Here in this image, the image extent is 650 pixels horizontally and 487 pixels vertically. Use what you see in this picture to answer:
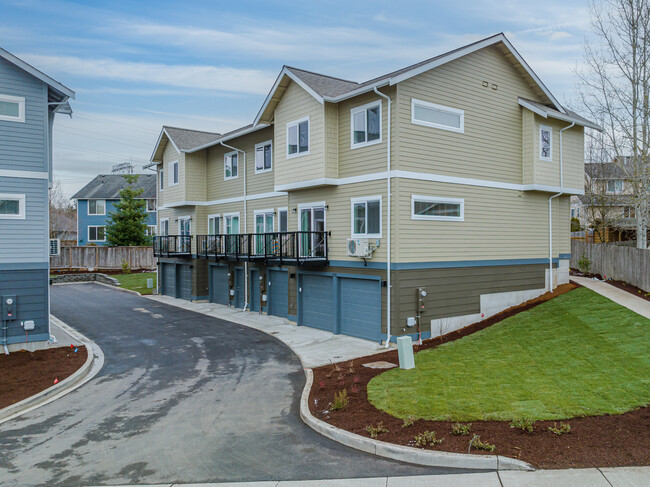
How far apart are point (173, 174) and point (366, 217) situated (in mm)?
16343

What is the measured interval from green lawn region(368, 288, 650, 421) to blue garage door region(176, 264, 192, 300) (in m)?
17.9

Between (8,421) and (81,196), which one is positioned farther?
(81,196)

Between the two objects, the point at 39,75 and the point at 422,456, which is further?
the point at 39,75

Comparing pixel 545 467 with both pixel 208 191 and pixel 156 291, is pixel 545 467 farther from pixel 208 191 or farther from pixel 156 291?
pixel 156 291

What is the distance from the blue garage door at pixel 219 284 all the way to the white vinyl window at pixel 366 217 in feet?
36.7

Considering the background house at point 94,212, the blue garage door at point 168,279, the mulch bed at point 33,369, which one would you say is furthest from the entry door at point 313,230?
the background house at point 94,212

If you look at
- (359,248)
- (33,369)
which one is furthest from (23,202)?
(359,248)

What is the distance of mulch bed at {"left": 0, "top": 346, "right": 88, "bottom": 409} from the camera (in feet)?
36.3

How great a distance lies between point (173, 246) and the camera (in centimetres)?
2850

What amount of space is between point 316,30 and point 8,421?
17.9m

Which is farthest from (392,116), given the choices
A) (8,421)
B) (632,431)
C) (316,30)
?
(8,421)

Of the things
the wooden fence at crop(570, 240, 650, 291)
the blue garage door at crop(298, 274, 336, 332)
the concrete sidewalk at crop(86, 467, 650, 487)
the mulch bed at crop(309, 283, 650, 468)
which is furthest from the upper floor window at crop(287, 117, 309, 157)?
the wooden fence at crop(570, 240, 650, 291)

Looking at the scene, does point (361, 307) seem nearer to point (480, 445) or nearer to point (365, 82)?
point (365, 82)

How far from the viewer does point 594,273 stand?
23.3 m
